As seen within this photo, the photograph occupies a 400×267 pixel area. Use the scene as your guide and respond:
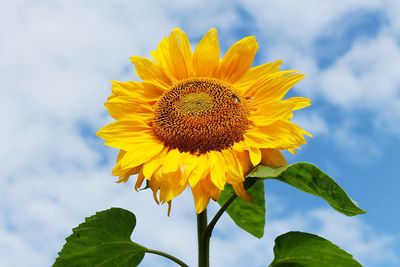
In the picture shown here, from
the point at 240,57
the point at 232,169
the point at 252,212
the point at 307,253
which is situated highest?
the point at 240,57

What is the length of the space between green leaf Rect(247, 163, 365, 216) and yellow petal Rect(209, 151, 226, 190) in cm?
9

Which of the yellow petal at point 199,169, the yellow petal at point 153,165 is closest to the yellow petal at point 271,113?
the yellow petal at point 199,169

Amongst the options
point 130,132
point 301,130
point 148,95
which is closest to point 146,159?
point 130,132

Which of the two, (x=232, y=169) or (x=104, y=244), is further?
(x=104, y=244)

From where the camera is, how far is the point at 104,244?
7.95 feet

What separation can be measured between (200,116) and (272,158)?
302 millimetres

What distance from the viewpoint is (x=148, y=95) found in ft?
8.18

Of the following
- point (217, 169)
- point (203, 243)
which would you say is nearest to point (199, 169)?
point (217, 169)

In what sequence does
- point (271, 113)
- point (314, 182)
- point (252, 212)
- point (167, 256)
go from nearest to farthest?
1. point (314, 182)
2. point (271, 113)
3. point (167, 256)
4. point (252, 212)

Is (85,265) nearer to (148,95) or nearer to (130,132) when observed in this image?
(130,132)

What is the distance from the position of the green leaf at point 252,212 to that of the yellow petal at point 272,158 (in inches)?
18.4

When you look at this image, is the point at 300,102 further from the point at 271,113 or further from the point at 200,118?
the point at 200,118

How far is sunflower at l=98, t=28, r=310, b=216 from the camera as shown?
2.17 m

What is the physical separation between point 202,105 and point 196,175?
1.11 feet
